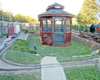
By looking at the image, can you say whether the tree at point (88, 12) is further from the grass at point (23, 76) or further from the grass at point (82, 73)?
the grass at point (23, 76)

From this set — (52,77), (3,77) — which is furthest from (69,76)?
(3,77)

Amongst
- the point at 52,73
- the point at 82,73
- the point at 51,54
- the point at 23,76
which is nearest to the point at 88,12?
the point at 51,54

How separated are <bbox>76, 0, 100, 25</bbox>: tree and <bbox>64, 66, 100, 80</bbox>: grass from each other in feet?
120

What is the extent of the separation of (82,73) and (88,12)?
38.2 meters

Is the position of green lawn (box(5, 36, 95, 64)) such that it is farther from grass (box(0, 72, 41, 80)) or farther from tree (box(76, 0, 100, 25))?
tree (box(76, 0, 100, 25))

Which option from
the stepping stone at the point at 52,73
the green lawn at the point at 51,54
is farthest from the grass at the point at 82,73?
the green lawn at the point at 51,54

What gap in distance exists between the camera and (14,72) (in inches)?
249

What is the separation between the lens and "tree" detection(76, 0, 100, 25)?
40594 millimetres

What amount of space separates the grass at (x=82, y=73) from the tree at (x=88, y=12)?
120ft

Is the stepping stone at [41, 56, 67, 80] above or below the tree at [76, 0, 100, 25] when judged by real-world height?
below

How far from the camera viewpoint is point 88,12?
4081 cm

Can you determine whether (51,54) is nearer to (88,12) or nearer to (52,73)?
(52,73)

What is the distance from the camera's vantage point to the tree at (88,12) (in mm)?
40594

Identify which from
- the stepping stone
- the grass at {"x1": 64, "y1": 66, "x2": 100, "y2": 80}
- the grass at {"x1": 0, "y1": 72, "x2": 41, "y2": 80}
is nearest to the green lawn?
the stepping stone
